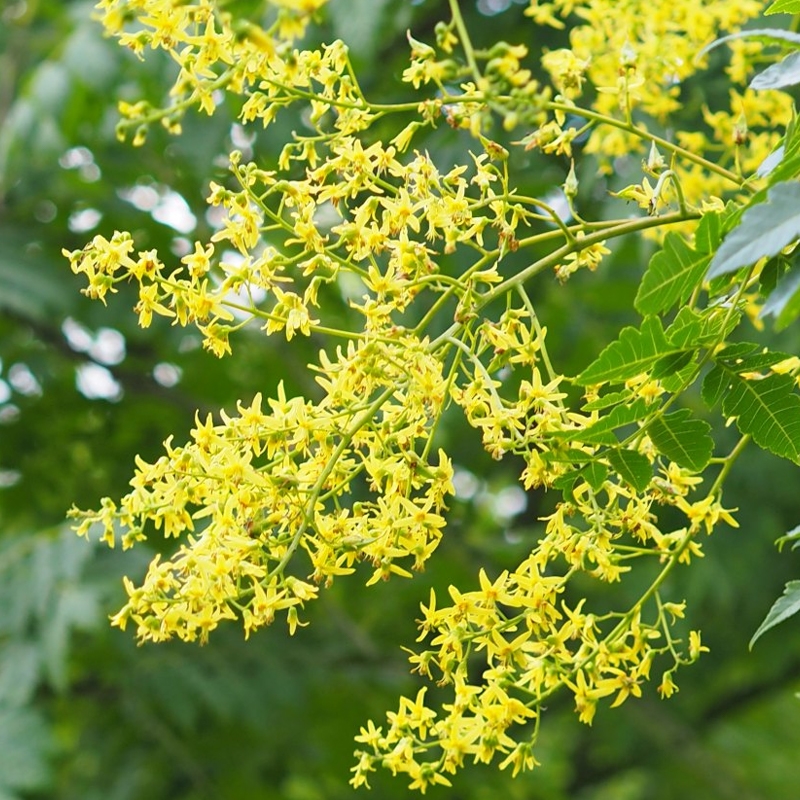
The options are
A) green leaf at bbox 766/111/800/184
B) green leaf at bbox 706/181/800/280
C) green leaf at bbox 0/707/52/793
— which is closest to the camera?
green leaf at bbox 706/181/800/280

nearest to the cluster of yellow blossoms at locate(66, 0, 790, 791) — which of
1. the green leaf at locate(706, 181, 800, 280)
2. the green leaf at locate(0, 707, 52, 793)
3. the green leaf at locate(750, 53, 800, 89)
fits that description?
the green leaf at locate(750, 53, 800, 89)

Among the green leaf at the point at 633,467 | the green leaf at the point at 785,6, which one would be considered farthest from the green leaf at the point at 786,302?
the green leaf at the point at 785,6

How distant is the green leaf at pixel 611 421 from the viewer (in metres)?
1.22

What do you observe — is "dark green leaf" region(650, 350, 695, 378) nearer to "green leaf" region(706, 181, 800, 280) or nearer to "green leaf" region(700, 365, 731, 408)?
"green leaf" region(700, 365, 731, 408)

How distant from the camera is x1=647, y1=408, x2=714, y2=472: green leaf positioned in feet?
4.23

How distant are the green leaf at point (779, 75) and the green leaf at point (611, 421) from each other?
34cm

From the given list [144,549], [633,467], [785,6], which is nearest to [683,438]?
[633,467]

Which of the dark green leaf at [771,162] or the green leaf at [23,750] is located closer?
the dark green leaf at [771,162]

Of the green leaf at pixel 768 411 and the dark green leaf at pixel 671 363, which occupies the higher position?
the dark green leaf at pixel 671 363

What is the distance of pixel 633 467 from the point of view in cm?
128

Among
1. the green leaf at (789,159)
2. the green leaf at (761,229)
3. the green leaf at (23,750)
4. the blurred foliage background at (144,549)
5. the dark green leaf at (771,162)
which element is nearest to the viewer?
the green leaf at (761,229)

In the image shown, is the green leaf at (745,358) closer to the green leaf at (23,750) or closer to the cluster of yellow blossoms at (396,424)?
the cluster of yellow blossoms at (396,424)

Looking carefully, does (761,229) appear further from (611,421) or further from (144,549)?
(144,549)

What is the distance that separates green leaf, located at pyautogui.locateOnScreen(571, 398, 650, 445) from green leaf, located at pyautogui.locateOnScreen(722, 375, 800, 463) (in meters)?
0.10
